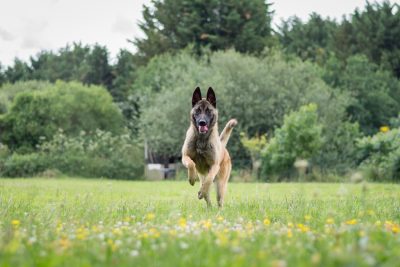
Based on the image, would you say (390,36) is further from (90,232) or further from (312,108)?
(90,232)

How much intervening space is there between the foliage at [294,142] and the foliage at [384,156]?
262 cm

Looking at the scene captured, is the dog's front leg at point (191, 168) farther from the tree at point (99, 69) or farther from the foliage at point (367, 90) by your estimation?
the tree at point (99, 69)

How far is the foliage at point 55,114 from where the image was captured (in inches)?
1515

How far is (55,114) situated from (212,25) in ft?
62.2

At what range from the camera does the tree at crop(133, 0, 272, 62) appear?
52.4 m

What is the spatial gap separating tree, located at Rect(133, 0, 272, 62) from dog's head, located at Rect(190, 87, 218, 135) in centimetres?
3993

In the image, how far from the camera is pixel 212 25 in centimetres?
5303

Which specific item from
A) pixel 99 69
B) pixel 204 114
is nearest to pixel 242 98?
pixel 204 114

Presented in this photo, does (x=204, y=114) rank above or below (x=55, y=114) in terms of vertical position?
below

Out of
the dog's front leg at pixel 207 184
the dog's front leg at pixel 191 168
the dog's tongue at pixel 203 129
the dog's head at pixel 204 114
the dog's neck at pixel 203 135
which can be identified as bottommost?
the dog's front leg at pixel 207 184

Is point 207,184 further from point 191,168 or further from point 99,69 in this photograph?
point 99,69

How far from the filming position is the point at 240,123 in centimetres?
3575

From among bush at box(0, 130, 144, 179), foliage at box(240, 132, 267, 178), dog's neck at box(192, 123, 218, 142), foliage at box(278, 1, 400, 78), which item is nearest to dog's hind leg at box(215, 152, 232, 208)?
dog's neck at box(192, 123, 218, 142)

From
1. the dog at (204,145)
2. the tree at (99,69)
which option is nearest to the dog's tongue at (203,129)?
the dog at (204,145)
